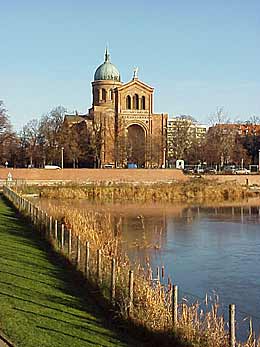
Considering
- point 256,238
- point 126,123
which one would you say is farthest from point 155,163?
point 256,238

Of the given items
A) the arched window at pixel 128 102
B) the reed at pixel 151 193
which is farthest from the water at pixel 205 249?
the arched window at pixel 128 102

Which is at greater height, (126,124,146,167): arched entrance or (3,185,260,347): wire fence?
(126,124,146,167): arched entrance

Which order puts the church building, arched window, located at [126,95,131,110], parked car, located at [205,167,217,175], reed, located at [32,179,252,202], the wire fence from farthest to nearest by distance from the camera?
arched window, located at [126,95,131,110] < the church building < parked car, located at [205,167,217,175] < reed, located at [32,179,252,202] < the wire fence

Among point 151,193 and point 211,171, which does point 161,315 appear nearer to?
point 151,193

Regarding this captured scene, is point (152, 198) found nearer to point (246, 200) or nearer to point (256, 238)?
point (246, 200)

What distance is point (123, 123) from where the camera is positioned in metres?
93.3

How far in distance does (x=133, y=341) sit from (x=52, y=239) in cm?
1115

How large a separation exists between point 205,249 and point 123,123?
68.8 meters

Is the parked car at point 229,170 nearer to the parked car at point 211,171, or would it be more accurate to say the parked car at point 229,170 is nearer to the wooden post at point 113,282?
the parked car at point 211,171

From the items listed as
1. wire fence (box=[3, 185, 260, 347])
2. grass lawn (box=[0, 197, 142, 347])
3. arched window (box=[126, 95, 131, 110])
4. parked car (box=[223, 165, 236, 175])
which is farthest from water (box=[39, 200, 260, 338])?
arched window (box=[126, 95, 131, 110])

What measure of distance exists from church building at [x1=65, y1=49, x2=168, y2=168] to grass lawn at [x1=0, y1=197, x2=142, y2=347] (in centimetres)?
7012

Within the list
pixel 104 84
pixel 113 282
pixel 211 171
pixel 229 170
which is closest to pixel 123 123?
pixel 104 84

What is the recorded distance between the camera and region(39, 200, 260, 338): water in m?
16.8

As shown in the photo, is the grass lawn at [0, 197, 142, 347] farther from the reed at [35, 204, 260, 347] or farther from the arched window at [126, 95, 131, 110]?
the arched window at [126, 95, 131, 110]
